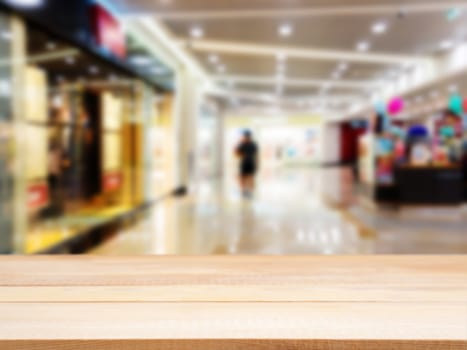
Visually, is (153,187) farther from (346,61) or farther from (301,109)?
(301,109)

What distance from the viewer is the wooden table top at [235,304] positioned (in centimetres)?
79

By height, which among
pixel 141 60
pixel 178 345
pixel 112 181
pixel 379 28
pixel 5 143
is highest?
pixel 379 28

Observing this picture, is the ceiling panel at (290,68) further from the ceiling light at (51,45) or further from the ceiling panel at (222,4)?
the ceiling light at (51,45)

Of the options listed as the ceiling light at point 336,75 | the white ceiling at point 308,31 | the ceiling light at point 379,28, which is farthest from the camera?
the ceiling light at point 336,75

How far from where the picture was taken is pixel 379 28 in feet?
29.2

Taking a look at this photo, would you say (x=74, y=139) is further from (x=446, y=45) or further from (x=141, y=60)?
(x=446, y=45)

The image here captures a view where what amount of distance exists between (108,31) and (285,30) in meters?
4.05

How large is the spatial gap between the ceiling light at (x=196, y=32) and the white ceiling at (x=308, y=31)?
10 centimetres

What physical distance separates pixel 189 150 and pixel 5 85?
8.06 metres

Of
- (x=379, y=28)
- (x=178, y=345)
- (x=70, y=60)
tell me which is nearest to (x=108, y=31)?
(x=70, y=60)

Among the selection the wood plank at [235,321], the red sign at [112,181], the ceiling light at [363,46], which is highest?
the ceiling light at [363,46]

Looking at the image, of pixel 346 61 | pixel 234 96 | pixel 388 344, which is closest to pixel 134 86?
pixel 346 61

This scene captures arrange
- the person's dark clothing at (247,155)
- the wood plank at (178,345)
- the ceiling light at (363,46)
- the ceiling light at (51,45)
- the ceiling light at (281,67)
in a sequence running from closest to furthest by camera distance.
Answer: the wood plank at (178,345) → the ceiling light at (51,45) → the ceiling light at (363,46) → the person's dark clothing at (247,155) → the ceiling light at (281,67)

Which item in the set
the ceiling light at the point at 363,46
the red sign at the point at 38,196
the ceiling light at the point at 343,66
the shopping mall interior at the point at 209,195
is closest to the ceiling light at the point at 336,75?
the shopping mall interior at the point at 209,195
